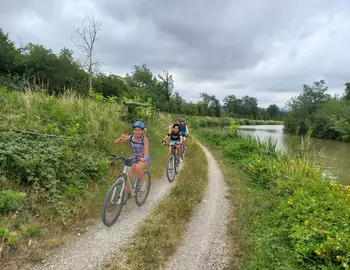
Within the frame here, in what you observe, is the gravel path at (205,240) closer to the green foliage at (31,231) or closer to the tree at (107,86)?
the green foliage at (31,231)

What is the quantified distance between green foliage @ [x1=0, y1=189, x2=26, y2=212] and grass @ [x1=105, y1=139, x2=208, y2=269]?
1.83m

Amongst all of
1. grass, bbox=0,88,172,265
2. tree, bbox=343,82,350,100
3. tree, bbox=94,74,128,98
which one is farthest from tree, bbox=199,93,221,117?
grass, bbox=0,88,172,265

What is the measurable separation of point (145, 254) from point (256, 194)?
165 inches

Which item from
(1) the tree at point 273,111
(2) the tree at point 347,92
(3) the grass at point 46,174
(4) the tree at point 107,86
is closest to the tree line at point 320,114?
(2) the tree at point 347,92

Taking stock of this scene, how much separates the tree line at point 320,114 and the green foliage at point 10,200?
28738mm

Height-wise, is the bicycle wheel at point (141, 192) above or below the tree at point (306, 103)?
below

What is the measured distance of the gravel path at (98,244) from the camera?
9.82 ft

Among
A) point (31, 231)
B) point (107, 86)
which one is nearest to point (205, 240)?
point (31, 231)

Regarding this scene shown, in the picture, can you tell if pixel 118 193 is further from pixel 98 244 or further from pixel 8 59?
pixel 8 59

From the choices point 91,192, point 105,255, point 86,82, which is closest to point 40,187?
point 91,192

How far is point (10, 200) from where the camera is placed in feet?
11.4

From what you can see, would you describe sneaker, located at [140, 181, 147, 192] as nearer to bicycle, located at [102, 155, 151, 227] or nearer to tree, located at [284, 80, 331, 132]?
bicycle, located at [102, 155, 151, 227]

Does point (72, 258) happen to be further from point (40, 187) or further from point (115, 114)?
point (115, 114)

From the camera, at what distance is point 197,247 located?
12.0 feet
